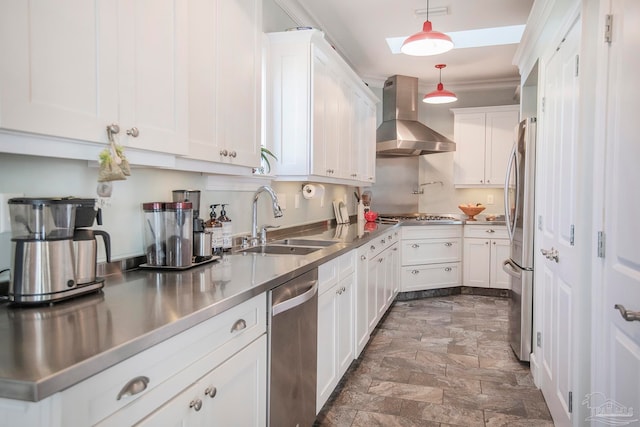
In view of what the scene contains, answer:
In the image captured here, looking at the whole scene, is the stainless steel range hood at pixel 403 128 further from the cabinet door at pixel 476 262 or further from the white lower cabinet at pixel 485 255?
the cabinet door at pixel 476 262

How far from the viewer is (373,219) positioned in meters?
4.93

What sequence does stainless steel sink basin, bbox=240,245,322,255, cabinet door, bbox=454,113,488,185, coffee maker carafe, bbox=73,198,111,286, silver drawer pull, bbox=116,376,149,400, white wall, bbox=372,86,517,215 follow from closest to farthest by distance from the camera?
silver drawer pull, bbox=116,376,149,400 → coffee maker carafe, bbox=73,198,111,286 → stainless steel sink basin, bbox=240,245,322,255 → cabinet door, bbox=454,113,488,185 → white wall, bbox=372,86,517,215

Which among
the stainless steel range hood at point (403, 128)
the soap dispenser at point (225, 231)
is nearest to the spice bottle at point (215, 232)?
the soap dispenser at point (225, 231)

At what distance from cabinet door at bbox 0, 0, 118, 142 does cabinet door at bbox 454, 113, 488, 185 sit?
4981mm

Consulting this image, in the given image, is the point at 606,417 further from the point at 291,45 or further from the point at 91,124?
the point at 291,45

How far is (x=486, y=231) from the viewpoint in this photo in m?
5.14

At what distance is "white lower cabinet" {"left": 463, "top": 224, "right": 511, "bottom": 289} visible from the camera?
16.7 ft

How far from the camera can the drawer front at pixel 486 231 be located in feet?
16.7

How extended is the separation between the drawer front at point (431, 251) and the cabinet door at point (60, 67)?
4.11m

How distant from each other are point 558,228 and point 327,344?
4.41 feet

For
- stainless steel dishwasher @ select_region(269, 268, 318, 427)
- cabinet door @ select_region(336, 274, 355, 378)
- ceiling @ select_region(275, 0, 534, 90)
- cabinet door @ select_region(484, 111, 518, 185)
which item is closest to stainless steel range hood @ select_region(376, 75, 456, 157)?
ceiling @ select_region(275, 0, 534, 90)

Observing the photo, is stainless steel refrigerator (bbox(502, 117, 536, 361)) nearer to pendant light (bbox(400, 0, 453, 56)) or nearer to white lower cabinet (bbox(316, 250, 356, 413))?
pendant light (bbox(400, 0, 453, 56))

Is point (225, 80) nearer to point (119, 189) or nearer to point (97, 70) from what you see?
point (119, 189)

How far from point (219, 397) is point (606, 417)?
49.7 inches
